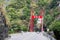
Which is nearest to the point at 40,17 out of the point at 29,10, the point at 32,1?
the point at 29,10

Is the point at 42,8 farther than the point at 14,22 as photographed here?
Yes

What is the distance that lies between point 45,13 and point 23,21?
287cm

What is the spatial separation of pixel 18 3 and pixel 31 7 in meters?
1.62

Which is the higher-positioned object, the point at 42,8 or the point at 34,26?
the point at 42,8

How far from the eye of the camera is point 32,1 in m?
26.5

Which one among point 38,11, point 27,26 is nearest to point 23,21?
point 27,26

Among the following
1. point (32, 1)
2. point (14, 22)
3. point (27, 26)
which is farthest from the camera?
point (32, 1)

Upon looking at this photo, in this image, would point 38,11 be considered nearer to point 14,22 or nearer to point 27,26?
point 27,26

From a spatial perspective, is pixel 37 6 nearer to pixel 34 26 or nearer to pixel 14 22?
pixel 34 26

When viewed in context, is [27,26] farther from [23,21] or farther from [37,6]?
[37,6]

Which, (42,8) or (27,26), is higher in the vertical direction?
(42,8)

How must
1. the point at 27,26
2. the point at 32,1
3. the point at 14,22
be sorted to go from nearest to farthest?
the point at 14,22 < the point at 27,26 < the point at 32,1

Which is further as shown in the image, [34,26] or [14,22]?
[34,26]

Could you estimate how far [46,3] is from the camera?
26125 mm
